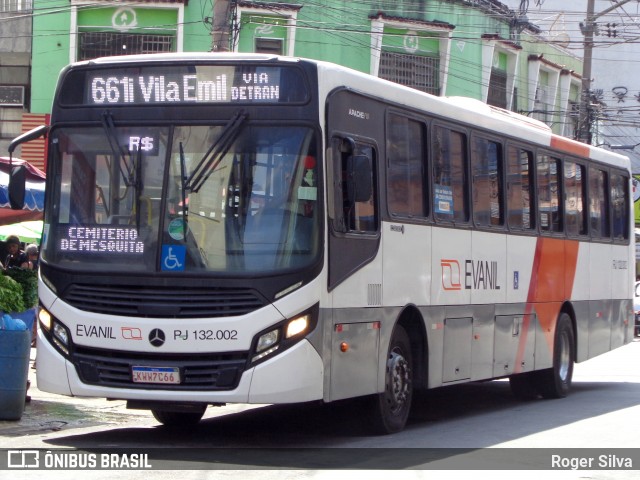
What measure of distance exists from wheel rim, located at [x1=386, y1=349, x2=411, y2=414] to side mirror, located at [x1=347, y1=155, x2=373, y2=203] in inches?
75.2

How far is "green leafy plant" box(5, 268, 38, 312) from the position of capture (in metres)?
12.6

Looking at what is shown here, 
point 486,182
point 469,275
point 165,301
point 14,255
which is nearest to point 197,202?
point 165,301

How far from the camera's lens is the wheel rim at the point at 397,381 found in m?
11.4

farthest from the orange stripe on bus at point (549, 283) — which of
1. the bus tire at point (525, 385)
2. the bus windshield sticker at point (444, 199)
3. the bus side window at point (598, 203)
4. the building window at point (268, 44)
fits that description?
the building window at point (268, 44)

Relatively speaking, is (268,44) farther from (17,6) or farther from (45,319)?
(45,319)

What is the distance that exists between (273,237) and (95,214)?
1.63m

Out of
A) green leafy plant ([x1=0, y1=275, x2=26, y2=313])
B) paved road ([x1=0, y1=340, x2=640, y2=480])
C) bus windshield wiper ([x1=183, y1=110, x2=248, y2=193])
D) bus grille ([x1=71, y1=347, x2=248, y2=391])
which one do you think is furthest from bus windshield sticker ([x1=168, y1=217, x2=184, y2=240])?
green leafy plant ([x1=0, y1=275, x2=26, y2=313])

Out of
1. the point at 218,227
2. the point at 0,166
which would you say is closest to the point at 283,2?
the point at 0,166

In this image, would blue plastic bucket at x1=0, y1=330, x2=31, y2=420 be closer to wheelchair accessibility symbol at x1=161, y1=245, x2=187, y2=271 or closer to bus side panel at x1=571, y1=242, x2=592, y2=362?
wheelchair accessibility symbol at x1=161, y1=245, x2=187, y2=271

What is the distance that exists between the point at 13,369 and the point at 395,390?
11.9 feet

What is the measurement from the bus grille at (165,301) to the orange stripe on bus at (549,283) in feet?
19.1

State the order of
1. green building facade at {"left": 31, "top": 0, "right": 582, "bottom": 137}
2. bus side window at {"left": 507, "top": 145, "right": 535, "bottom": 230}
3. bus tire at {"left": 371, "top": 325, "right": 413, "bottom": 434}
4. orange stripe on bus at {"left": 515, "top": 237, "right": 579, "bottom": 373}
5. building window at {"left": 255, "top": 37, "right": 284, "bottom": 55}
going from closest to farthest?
1. bus tire at {"left": 371, "top": 325, "right": 413, "bottom": 434}
2. bus side window at {"left": 507, "top": 145, "right": 535, "bottom": 230}
3. orange stripe on bus at {"left": 515, "top": 237, "right": 579, "bottom": 373}
4. green building facade at {"left": 31, "top": 0, "right": 582, "bottom": 137}
5. building window at {"left": 255, "top": 37, "right": 284, "bottom": 55}

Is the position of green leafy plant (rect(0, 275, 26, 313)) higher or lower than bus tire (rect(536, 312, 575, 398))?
higher

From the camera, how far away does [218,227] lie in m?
9.91
